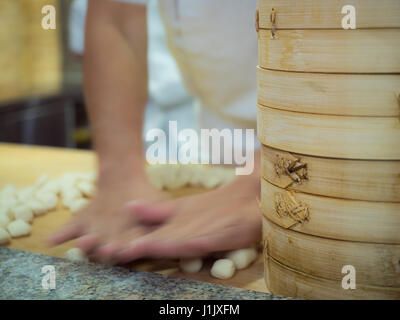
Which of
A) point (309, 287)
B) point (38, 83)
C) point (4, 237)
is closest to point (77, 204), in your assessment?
point (4, 237)

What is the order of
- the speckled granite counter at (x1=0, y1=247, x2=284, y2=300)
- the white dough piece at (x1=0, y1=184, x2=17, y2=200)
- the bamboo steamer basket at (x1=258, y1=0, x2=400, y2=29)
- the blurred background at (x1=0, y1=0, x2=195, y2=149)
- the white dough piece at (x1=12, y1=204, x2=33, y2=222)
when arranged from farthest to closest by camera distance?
the blurred background at (x1=0, y1=0, x2=195, y2=149) → the white dough piece at (x1=0, y1=184, x2=17, y2=200) → the white dough piece at (x1=12, y1=204, x2=33, y2=222) → the speckled granite counter at (x1=0, y1=247, x2=284, y2=300) → the bamboo steamer basket at (x1=258, y1=0, x2=400, y2=29)

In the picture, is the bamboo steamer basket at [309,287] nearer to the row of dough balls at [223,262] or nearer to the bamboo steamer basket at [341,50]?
the row of dough balls at [223,262]

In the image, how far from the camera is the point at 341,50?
48cm

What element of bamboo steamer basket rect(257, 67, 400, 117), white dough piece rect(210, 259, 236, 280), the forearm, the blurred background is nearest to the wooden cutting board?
white dough piece rect(210, 259, 236, 280)

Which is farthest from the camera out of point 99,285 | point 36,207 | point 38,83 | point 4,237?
point 38,83

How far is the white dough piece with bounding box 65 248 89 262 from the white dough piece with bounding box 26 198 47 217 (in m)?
0.17

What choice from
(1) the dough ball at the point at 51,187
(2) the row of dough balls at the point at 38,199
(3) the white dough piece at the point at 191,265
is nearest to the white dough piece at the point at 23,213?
(2) the row of dough balls at the point at 38,199

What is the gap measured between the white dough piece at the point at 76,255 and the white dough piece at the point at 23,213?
147 millimetres

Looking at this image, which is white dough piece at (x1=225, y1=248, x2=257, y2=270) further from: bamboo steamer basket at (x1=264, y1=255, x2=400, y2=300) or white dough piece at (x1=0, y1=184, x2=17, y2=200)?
white dough piece at (x1=0, y1=184, x2=17, y2=200)

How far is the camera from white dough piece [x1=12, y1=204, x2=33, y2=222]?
0.82m

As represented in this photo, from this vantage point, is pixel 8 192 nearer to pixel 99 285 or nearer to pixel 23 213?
pixel 23 213

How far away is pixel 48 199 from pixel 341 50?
0.55m

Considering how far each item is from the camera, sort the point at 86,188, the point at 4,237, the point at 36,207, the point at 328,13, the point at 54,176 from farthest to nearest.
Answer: the point at 54,176
the point at 86,188
the point at 36,207
the point at 4,237
the point at 328,13

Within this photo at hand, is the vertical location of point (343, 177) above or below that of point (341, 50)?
below
